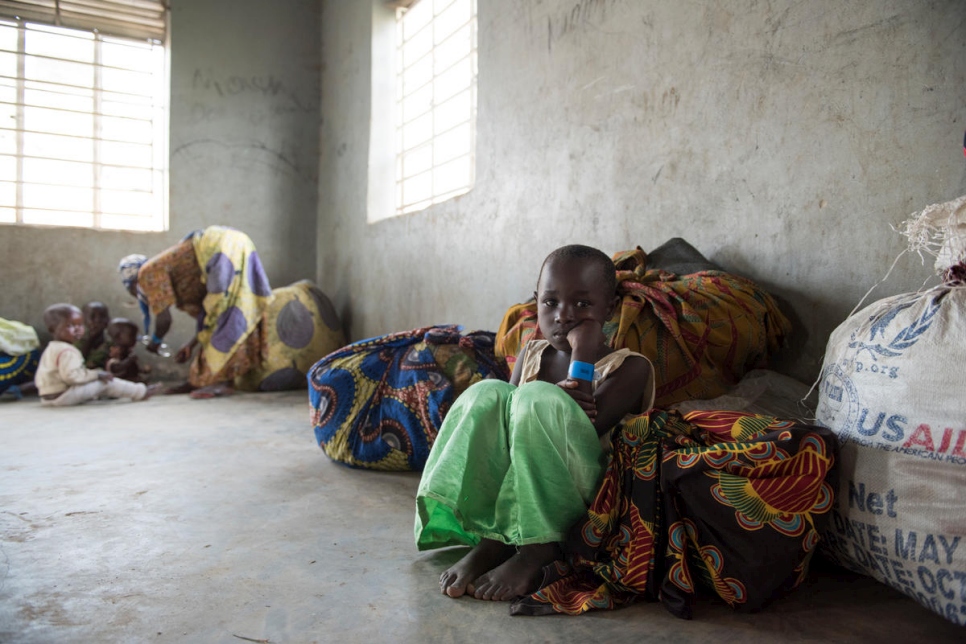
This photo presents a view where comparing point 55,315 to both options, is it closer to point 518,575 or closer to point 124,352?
point 124,352

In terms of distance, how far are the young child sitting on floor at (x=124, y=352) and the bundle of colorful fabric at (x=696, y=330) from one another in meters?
4.18

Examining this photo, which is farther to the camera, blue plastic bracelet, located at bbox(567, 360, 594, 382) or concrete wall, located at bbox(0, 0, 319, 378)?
concrete wall, located at bbox(0, 0, 319, 378)

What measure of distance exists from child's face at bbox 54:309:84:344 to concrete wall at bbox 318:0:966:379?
8.39ft

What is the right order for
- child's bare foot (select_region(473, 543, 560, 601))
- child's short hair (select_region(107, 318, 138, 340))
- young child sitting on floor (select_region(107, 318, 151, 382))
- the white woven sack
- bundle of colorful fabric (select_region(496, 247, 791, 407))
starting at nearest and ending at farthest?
1. the white woven sack
2. child's bare foot (select_region(473, 543, 560, 601))
3. bundle of colorful fabric (select_region(496, 247, 791, 407))
4. young child sitting on floor (select_region(107, 318, 151, 382))
5. child's short hair (select_region(107, 318, 138, 340))

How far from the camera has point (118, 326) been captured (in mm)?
5109

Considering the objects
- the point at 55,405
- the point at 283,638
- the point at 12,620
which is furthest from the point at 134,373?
the point at 283,638

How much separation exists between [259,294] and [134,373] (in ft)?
3.83

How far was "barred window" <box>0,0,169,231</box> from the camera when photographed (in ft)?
17.3

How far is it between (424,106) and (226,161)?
2011 mm

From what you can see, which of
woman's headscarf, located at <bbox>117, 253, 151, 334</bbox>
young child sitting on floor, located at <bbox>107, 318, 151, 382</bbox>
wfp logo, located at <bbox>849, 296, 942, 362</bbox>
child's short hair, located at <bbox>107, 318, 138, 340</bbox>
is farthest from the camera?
child's short hair, located at <bbox>107, 318, 138, 340</bbox>

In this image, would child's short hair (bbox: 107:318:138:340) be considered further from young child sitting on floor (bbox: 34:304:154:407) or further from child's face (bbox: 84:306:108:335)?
young child sitting on floor (bbox: 34:304:154:407)

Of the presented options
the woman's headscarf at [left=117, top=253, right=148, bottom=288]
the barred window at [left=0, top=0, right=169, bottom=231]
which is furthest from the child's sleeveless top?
the barred window at [left=0, top=0, right=169, bottom=231]

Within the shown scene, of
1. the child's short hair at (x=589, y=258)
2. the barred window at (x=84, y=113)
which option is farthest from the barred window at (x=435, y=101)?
the child's short hair at (x=589, y=258)

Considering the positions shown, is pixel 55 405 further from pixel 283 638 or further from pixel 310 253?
pixel 283 638
